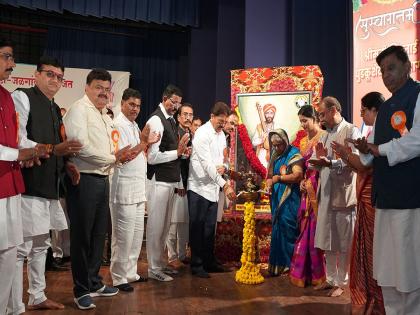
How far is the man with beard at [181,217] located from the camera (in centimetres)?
422

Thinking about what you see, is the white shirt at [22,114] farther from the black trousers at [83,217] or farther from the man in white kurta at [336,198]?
the man in white kurta at [336,198]

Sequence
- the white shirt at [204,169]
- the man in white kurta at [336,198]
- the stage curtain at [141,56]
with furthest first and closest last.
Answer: the stage curtain at [141,56]
the white shirt at [204,169]
the man in white kurta at [336,198]

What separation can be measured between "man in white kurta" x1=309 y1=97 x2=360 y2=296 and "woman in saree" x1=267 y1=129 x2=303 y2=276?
0.57 metres

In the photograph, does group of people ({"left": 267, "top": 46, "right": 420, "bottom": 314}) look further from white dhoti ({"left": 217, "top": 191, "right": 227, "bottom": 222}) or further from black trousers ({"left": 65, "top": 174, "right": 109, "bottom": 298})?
black trousers ({"left": 65, "top": 174, "right": 109, "bottom": 298})

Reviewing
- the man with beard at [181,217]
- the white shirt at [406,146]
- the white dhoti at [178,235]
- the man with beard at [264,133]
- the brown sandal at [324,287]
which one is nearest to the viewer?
the white shirt at [406,146]

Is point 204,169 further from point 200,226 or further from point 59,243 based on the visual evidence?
point 59,243

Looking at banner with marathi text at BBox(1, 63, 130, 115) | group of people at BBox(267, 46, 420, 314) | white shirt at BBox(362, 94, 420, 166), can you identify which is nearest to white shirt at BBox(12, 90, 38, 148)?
group of people at BBox(267, 46, 420, 314)

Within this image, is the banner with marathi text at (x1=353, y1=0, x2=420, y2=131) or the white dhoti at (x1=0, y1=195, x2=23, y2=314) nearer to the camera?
the white dhoti at (x1=0, y1=195, x2=23, y2=314)

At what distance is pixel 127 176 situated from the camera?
3426 millimetres

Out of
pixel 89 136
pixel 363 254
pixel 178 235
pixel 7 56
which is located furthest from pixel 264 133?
pixel 7 56

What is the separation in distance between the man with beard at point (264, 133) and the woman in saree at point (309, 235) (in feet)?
3.49

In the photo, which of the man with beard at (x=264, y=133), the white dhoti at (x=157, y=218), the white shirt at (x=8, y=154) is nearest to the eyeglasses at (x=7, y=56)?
the white shirt at (x=8, y=154)

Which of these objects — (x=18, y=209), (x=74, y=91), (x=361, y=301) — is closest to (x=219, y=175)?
(x=361, y=301)

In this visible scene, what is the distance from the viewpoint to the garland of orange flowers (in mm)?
3762
